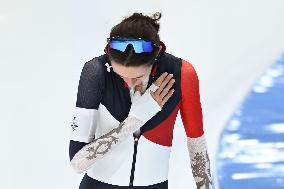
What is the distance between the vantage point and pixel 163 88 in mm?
2059

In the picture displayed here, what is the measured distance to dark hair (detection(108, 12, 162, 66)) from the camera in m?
1.94

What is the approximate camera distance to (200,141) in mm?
2141

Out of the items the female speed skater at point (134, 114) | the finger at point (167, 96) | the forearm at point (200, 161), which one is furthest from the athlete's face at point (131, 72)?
the forearm at point (200, 161)

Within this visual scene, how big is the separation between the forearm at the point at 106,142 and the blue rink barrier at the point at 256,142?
137 centimetres

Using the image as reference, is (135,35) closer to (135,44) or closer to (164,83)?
(135,44)

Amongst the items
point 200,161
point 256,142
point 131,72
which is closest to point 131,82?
point 131,72

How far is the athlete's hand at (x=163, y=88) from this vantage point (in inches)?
80.5

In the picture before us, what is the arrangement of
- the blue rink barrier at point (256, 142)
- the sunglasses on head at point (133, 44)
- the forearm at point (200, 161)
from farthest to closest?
the blue rink barrier at point (256, 142) < the forearm at point (200, 161) < the sunglasses on head at point (133, 44)

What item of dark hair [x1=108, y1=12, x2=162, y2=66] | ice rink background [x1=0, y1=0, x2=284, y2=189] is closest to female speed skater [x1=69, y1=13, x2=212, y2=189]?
dark hair [x1=108, y1=12, x2=162, y2=66]

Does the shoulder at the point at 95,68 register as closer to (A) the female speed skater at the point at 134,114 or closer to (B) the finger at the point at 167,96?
(A) the female speed skater at the point at 134,114

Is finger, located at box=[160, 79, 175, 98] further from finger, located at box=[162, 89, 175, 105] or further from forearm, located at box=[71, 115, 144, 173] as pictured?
forearm, located at box=[71, 115, 144, 173]

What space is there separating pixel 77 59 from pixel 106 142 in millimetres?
2211

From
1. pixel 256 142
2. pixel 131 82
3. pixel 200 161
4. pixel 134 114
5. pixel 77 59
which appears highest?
pixel 77 59

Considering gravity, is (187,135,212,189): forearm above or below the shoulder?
below
